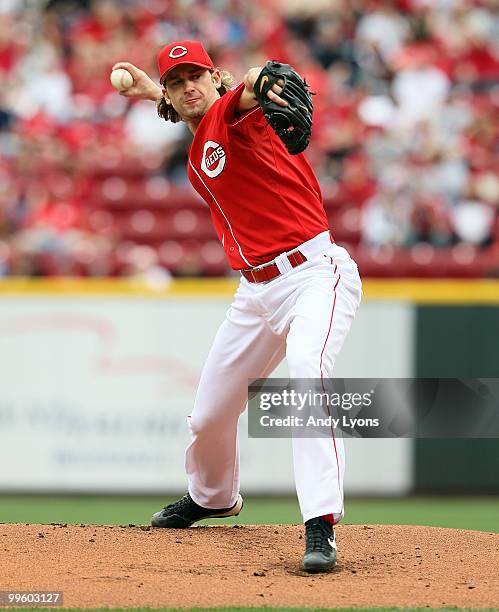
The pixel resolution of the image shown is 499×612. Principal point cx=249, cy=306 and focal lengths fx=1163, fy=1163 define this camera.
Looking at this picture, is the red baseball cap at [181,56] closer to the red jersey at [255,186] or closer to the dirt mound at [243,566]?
the red jersey at [255,186]

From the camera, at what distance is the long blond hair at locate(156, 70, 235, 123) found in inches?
198

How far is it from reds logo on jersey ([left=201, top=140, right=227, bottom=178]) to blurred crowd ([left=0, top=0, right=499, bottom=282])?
16.1ft

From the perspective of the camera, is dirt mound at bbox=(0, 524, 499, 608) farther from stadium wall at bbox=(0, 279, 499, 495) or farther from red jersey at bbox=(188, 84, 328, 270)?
stadium wall at bbox=(0, 279, 499, 495)

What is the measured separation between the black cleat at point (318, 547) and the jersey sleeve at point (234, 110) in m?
1.55

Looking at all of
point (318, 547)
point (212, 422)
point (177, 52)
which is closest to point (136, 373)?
point (212, 422)

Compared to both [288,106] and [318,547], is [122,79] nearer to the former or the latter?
[288,106]

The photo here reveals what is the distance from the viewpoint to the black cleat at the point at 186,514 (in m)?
5.37

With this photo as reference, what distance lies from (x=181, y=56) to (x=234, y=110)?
1.27 ft

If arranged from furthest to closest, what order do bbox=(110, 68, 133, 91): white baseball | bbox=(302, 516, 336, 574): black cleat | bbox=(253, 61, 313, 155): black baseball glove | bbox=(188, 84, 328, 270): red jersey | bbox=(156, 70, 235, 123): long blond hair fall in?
bbox=(110, 68, 133, 91): white baseball
bbox=(156, 70, 235, 123): long blond hair
bbox=(188, 84, 328, 270): red jersey
bbox=(302, 516, 336, 574): black cleat
bbox=(253, 61, 313, 155): black baseball glove

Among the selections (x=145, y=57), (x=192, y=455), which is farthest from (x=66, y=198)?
(x=192, y=455)

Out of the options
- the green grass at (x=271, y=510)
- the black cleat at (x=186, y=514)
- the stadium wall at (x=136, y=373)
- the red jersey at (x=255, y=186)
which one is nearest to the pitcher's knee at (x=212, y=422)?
the black cleat at (x=186, y=514)

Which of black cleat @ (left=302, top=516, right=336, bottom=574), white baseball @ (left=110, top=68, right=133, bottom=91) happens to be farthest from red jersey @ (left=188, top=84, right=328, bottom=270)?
black cleat @ (left=302, top=516, right=336, bottom=574)

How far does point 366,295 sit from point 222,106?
4.21m

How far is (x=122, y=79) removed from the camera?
5242 mm
